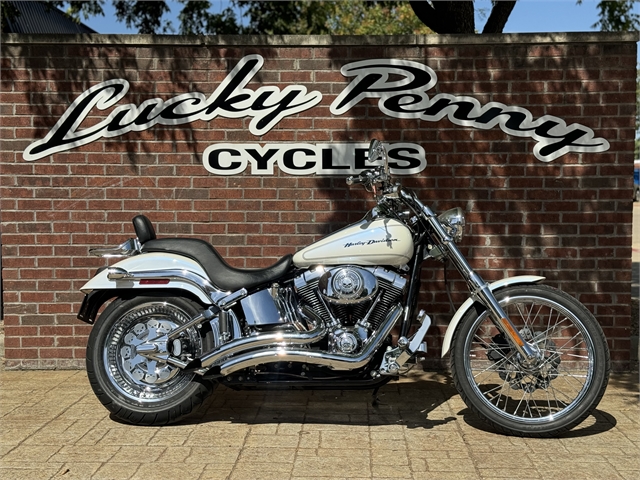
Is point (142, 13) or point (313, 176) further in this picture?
point (142, 13)

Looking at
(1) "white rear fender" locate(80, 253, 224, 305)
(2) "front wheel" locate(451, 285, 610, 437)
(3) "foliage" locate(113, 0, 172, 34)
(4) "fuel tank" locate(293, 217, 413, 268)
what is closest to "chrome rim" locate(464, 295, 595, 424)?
(2) "front wheel" locate(451, 285, 610, 437)

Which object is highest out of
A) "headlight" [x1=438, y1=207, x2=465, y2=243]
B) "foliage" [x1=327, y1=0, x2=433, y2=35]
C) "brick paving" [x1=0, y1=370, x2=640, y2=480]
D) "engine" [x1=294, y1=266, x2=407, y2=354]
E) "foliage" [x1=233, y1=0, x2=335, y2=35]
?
"foliage" [x1=327, y1=0, x2=433, y2=35]

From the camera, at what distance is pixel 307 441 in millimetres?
4500

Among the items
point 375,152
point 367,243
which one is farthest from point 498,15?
point 367,243

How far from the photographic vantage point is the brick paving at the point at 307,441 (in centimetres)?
403

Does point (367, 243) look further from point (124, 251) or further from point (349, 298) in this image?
point (124, 251)

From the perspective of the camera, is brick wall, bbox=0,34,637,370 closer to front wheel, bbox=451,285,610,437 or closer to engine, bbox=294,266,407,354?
front wheel, bbox=451,285,610,437

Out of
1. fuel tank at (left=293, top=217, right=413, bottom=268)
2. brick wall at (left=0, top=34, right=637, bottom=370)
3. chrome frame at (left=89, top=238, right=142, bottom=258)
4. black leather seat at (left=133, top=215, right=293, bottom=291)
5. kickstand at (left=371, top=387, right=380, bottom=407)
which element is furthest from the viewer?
brick wall at (left=0, top=34, right=637, bottom=370)

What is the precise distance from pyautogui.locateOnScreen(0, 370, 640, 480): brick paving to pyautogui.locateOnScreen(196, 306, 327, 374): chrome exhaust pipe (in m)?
0.49

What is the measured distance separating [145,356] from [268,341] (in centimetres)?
80

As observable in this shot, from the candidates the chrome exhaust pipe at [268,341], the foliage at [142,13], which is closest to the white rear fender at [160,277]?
the chrome exhaust pipe at [268,341]

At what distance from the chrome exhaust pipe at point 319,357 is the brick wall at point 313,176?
1.59 metres

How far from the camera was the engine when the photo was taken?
15.1ft

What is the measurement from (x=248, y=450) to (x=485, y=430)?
143cm
